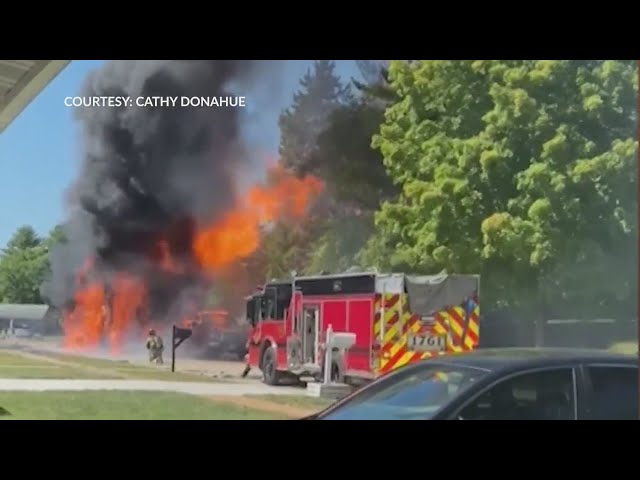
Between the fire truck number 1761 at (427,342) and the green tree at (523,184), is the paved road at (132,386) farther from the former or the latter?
the green tree at (523,184)

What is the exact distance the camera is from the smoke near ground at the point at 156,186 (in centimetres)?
606

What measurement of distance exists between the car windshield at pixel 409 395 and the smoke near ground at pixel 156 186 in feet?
4.99

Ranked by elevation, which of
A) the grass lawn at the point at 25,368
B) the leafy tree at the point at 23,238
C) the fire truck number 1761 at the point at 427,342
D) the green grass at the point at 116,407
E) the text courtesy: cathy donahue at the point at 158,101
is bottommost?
the green grass at the point at 116,407

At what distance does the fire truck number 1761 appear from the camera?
6164 millimetres

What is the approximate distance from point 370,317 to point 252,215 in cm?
112

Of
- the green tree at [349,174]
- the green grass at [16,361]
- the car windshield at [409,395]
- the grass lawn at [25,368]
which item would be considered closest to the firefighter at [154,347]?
the grass lawn at [25,368]

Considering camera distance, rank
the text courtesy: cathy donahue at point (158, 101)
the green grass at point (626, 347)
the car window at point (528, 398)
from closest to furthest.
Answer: the car window at point (528, 398), the green grass at point (626, 347), the text courtesy: cathy donahue at point (158, 101)

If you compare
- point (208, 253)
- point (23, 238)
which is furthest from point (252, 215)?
point (23, 238)

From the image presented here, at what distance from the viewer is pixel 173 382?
20.2ft

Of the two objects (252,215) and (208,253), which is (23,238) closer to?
(208,253)

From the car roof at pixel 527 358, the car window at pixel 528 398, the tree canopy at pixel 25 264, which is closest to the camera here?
the car window at pixel 528 398
